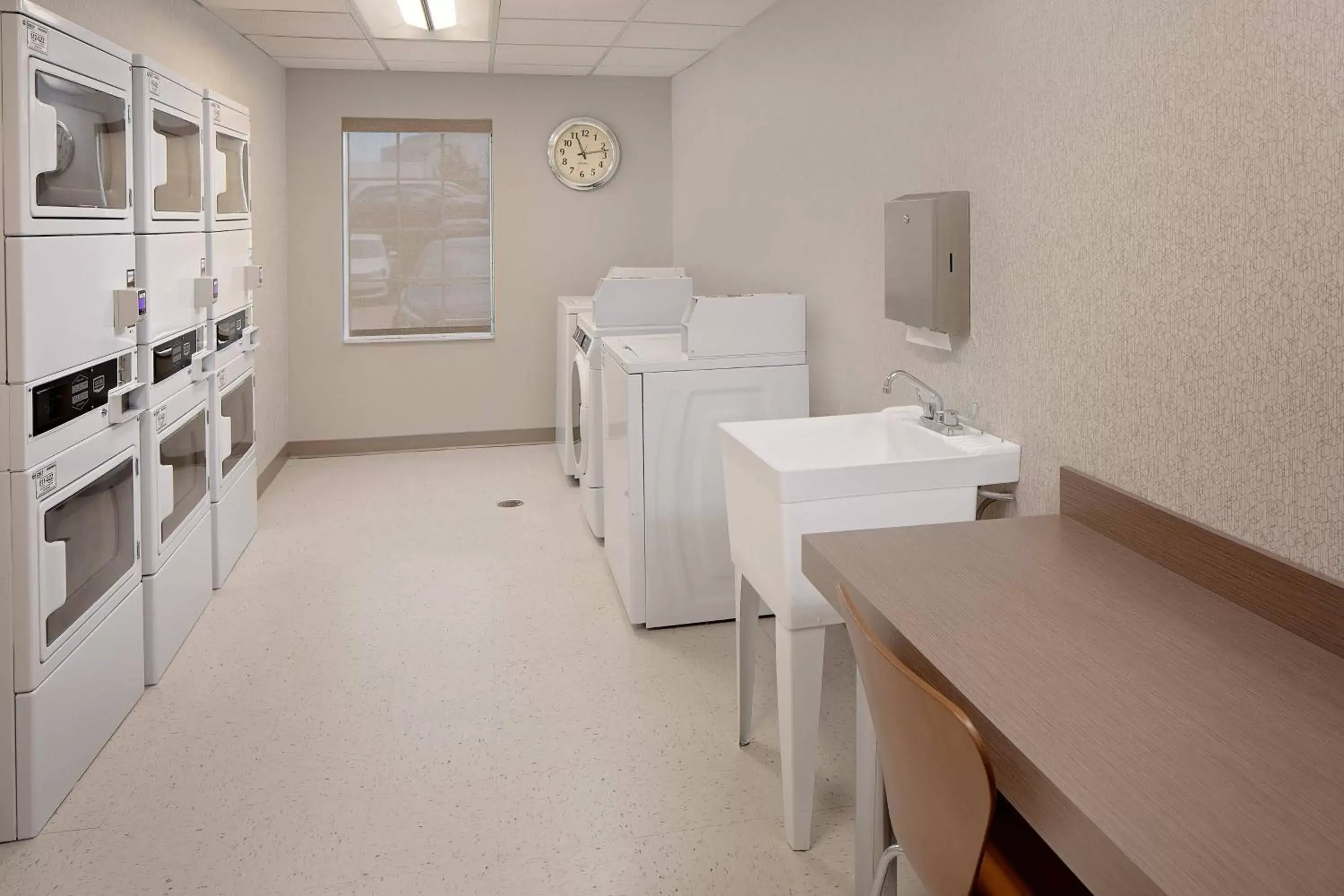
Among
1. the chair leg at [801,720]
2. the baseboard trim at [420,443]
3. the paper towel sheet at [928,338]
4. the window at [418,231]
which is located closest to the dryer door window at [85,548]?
the chair leg at [801,720]

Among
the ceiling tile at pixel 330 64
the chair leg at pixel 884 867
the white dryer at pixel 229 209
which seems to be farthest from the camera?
the ceiling tile at pixel 330 64

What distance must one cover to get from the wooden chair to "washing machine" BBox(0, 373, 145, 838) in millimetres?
1827

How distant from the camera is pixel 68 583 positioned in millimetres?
2449

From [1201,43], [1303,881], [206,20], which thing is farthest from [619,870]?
[206,20]

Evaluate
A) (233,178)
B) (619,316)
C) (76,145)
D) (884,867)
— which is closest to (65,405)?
(76,145)

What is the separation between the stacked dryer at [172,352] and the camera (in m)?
2.94

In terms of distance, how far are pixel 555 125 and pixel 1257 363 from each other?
5227mm

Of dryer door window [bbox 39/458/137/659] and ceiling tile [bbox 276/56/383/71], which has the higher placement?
ceiling tile [bbox 276/56/383/71]

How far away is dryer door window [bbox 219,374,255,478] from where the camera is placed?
3994mm

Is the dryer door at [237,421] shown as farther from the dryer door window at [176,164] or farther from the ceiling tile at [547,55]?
the ceiling tile at [547,55]

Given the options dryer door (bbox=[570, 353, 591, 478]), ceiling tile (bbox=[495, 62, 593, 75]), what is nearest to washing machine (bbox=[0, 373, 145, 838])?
dryer door (bbox=[570, 353, 591, 478])

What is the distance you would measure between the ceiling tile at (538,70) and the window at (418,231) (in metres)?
0.37

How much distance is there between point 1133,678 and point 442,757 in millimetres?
1875

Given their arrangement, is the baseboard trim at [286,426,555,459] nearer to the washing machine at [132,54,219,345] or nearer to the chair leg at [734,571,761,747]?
the washing machine at [132,54,219,345]
